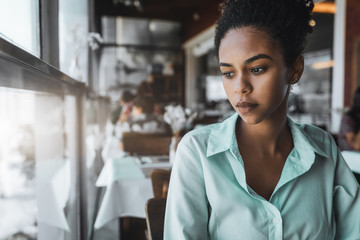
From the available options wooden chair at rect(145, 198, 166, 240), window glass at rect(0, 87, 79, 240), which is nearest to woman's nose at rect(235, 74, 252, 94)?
wooden chair at rect(145, 198, 166, 240)

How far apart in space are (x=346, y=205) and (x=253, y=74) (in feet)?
1.56

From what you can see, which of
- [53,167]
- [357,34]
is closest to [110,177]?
[53,167]

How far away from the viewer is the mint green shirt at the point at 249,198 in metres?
0.85

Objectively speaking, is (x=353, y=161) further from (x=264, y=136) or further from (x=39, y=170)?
(x=39, y=170)

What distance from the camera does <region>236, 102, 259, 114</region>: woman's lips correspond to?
34.0 inches

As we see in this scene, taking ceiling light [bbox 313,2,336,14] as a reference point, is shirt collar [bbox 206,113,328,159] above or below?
below

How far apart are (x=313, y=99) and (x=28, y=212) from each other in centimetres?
738

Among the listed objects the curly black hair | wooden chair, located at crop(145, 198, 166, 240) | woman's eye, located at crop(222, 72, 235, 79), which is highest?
the curly black hair

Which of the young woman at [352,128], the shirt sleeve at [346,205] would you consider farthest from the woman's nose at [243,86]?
the young woman at [352,128]

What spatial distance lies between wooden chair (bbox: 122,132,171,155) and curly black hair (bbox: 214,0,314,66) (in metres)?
A: 2.02

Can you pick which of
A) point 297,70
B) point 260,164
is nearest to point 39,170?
point 260,164

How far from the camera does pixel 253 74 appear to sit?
0.87 meters

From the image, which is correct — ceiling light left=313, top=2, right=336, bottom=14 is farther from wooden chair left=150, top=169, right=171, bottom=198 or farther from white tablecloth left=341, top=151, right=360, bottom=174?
wooden chair left=150, top=169, right=171, bottom=198

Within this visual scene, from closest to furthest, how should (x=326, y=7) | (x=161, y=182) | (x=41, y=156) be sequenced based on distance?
(x=161, y=182) → (x=41, y=156) → (x=326, y=7)
